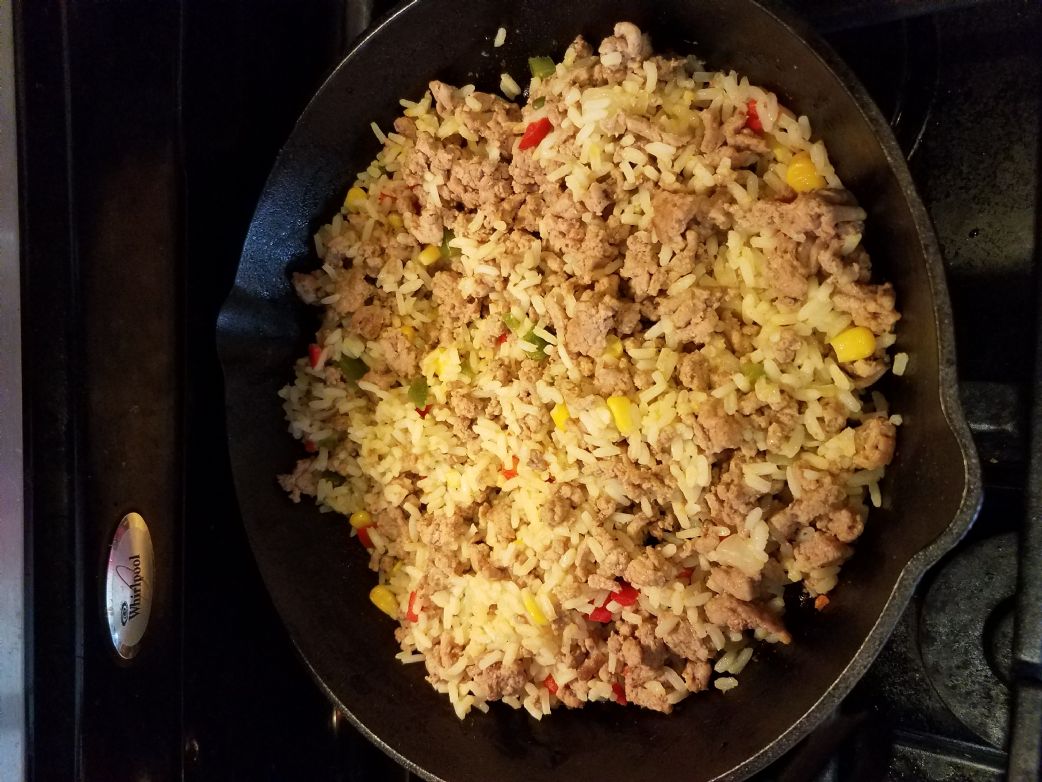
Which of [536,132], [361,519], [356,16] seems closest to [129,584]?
[361,519]

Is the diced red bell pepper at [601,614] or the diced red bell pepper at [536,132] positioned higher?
the diced red bell pepper at [536,132]

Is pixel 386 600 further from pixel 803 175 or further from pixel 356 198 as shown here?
pixel 803 175

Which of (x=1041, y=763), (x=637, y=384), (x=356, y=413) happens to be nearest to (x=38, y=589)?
(x=356, y=413)

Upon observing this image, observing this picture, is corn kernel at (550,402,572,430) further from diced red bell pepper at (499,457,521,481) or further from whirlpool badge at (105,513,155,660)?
whirlpool badge at (105,513,155,660)

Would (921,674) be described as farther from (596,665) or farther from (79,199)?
(79,199)

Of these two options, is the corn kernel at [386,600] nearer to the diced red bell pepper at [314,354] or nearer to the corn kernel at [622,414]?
the diced red bell pepper at [314,354]

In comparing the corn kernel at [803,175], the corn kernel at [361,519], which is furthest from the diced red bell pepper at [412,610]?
the corn kernel at [803,175]
